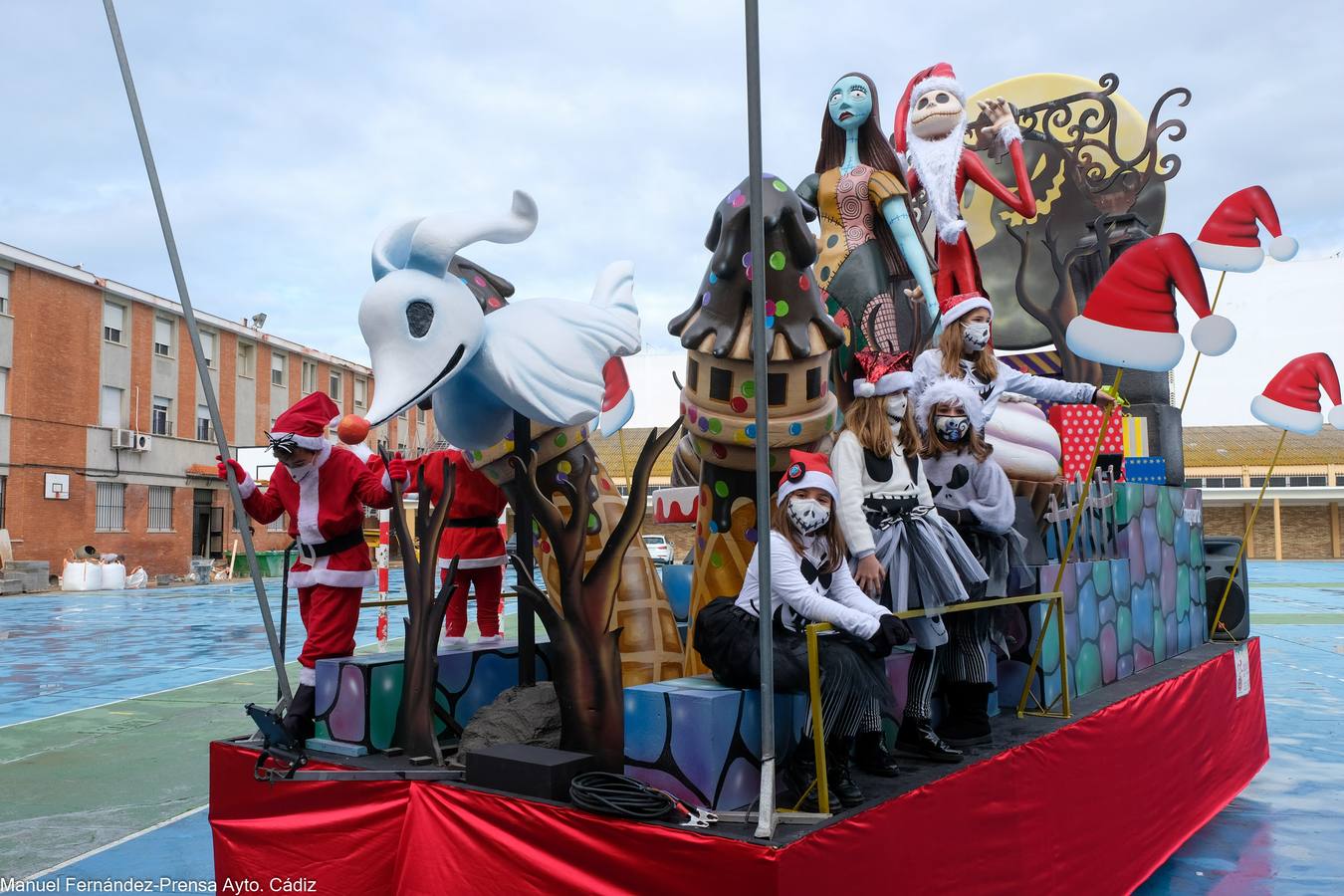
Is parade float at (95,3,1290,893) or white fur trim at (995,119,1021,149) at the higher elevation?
white fur trim at (995,119,1021,149)

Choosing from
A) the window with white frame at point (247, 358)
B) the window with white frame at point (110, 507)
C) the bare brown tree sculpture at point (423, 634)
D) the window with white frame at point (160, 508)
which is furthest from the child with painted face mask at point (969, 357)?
the window with white frame at point (247, 358)

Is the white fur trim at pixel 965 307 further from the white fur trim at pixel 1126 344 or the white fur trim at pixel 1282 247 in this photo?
the white fur trim at pixel 1282 247

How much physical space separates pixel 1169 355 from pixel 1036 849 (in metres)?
1.90

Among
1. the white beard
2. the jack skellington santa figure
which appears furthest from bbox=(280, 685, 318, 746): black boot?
the white beard

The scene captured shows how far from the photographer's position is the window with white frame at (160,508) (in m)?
29.1

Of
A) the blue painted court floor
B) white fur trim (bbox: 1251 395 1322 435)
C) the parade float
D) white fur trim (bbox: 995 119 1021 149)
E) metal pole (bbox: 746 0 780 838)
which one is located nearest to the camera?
metal pole (bbox: 746 0 780 838)

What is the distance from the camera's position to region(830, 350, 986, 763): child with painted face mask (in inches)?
134

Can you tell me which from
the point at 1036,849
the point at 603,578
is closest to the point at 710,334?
the point at 603,578

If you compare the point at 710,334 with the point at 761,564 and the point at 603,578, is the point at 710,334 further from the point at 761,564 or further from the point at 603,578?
the point at 761,564

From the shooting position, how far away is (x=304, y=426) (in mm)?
4035

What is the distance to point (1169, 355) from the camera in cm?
401

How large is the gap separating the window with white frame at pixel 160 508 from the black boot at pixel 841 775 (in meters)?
29.9

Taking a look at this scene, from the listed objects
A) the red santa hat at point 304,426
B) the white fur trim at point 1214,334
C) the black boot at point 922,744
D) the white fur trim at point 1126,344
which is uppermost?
the white fur trim at point 1214,334

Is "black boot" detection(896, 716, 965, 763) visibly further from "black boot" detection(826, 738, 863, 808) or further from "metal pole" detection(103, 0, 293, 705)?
"metal pole" detection(103, 0, 293, 705)
